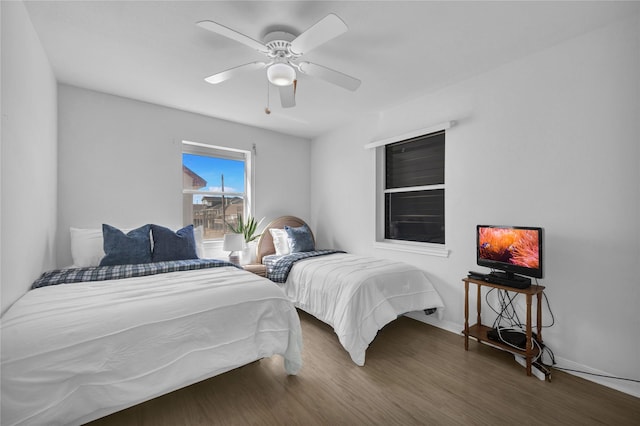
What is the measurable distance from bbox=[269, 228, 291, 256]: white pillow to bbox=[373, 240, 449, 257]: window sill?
123 centimetres

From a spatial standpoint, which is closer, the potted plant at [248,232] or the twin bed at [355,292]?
the twin bed at [355,292]

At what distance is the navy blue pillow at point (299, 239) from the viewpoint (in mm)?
3902

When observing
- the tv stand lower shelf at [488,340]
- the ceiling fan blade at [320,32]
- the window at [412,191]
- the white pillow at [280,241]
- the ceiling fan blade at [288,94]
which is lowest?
the tv stand lower shelf at [488,340]

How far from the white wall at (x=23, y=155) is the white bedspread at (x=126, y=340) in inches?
11.2

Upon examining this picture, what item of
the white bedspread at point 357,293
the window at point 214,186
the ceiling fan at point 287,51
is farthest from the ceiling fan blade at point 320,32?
the window at point 214,186

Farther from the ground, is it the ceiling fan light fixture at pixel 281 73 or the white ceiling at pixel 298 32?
the white ceiling at pixel 298 32

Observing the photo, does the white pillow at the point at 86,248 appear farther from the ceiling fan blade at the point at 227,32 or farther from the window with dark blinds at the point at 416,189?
the window with dark blinds at the point at 416,189

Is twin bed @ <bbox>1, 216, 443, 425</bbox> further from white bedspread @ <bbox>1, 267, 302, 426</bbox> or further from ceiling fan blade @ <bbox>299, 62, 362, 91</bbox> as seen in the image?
ceiling fan blade @ <bbox>299, 62, 362, 91</bbox>

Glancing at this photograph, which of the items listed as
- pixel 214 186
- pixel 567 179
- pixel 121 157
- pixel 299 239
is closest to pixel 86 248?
pixel 121 157

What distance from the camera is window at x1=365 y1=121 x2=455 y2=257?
3188 mm

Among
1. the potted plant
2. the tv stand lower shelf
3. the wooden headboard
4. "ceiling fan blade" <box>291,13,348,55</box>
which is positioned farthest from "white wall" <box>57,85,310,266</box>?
the tv stand lower shelf

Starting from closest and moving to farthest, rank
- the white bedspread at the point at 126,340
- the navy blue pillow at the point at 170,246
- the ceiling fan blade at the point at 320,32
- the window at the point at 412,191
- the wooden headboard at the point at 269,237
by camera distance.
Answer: the white bedspread at the point at 126,340
the ceiling fan blade at the point at 320,32
the navy blue pillow at the point at 170,246
the window at the point at 412,191
the wooden headboard at the point at 269,237

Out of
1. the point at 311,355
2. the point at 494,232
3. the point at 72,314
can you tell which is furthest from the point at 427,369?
the point at 72,314

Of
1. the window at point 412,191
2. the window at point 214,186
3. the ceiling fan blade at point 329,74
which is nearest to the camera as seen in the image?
the ceiling fan blade at point 329,74
